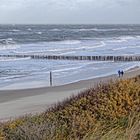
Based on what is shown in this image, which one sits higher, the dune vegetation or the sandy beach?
the dune vegetation

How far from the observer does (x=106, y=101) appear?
8.98 meters

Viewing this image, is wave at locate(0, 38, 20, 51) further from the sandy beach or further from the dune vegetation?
the dune vegetation

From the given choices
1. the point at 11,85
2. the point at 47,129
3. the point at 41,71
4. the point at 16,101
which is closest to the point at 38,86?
the point at 11,85

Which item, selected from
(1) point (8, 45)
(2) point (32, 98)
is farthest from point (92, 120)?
(1) point (8, 45)

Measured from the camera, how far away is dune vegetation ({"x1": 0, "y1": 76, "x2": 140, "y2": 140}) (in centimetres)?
705

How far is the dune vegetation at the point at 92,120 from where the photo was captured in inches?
278

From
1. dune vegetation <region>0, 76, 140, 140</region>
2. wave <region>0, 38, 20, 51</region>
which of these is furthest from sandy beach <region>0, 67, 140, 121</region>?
wave <region>0, 38, 20, 51</region>

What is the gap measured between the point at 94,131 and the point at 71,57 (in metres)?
41.6

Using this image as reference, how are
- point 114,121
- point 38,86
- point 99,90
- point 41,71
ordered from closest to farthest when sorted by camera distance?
point 114,121 < point 99,90 < point 38,86 < point 41,71

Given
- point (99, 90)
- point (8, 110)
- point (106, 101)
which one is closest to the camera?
point (106, 101)

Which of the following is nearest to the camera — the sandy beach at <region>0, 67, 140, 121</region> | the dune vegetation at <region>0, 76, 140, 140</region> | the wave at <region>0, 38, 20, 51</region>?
the dune vegetation at <region>0, 76, 140, 140</region>

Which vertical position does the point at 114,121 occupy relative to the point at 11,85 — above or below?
above

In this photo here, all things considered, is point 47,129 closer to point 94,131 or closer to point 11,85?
point 94,131

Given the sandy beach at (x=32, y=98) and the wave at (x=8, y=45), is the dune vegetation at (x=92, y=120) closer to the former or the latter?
the sandy beach at (x=32, y=98)
